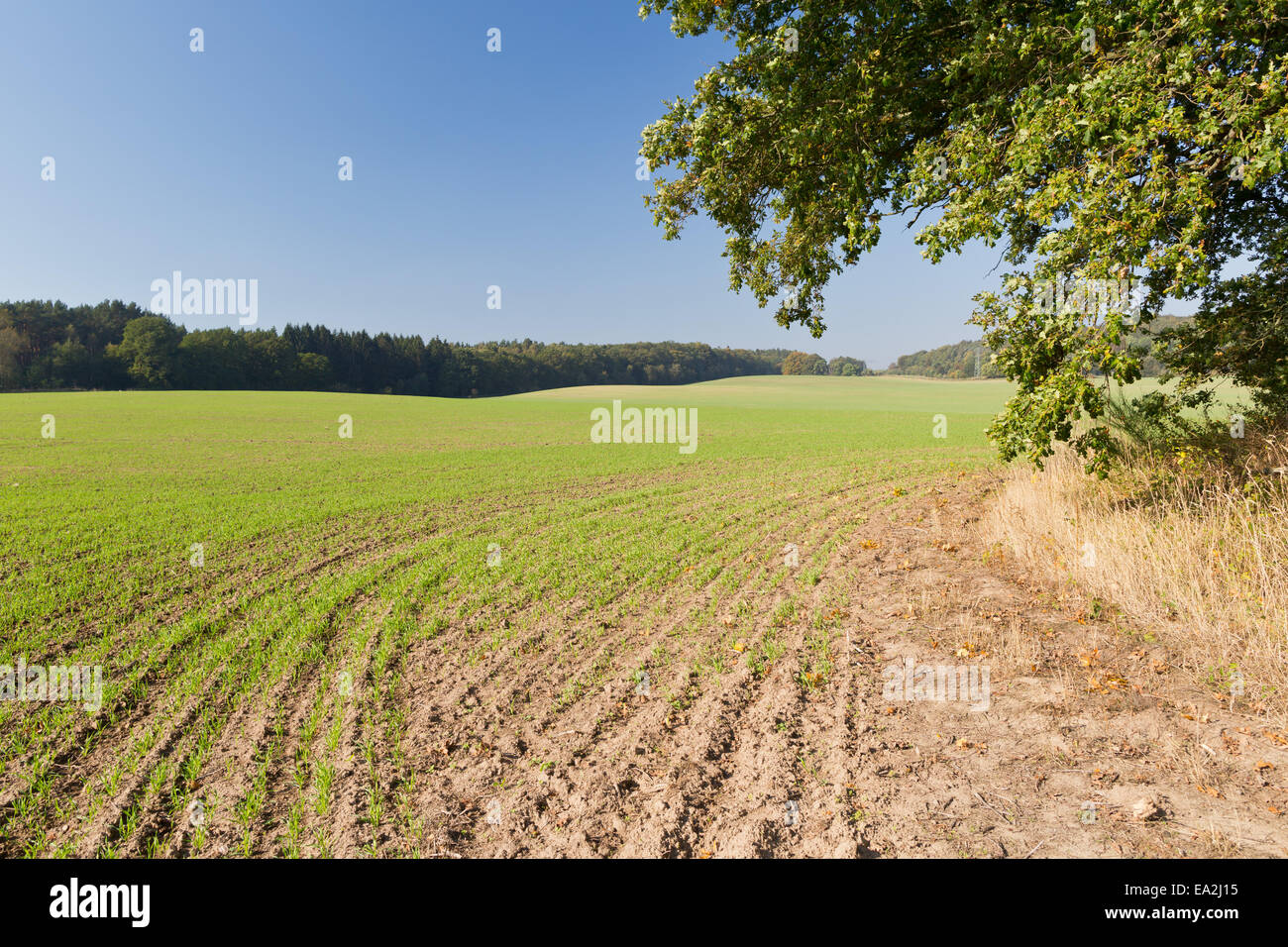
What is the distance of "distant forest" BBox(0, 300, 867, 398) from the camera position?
300 feet

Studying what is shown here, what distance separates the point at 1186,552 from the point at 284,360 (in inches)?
4947

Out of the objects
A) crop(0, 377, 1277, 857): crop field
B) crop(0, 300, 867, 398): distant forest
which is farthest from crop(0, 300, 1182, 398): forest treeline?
crop(0, 377, 1277, 857): crop field

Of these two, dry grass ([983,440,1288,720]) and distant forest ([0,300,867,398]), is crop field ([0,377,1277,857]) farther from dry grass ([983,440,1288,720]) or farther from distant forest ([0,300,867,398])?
distant forest ([0,300,867,398])

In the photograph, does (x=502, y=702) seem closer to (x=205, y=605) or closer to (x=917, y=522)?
(x=205, y=605)

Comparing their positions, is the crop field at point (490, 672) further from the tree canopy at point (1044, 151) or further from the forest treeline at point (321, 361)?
the forest treeline at point (321, 361)

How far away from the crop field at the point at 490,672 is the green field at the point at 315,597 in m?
0.04

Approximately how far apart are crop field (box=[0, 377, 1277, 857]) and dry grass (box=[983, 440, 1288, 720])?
93cm

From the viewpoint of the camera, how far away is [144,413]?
150ft

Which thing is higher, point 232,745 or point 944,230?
point 944,230

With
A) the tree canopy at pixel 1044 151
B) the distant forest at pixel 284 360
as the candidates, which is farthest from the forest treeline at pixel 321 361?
the tree canopy at pixel 1044 151

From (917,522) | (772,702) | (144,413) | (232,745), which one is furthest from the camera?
(144,413)

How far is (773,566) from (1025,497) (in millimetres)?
5196

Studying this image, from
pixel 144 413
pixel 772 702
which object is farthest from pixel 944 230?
pixel 144 413

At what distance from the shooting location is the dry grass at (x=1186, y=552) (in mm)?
5559
